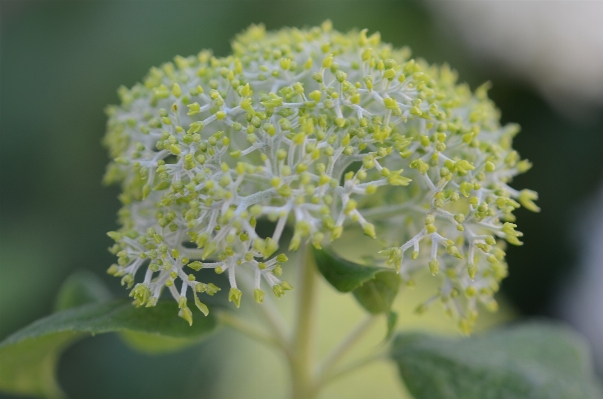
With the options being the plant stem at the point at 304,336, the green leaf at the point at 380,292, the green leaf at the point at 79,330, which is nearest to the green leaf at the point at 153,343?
the green leaf at the point at 79,330

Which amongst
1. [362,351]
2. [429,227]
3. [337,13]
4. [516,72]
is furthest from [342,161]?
[516,72]

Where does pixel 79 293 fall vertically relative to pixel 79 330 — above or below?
below

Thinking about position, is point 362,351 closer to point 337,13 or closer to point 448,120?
point 448,120

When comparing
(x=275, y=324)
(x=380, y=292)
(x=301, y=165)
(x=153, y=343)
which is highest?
(x=301, y=165)

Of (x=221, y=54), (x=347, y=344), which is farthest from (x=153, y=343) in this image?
(x=221, y=54)

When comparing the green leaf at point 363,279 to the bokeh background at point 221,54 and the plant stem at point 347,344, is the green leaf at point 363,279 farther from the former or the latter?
the bokeh background at point 221,54

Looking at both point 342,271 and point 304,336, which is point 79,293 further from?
point 342,271

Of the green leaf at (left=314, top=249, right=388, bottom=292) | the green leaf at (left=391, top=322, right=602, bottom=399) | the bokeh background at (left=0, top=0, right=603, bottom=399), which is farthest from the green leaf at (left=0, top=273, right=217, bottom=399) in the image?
the bokeh background at (left=0, top=0, right=603, bottom=399)
